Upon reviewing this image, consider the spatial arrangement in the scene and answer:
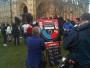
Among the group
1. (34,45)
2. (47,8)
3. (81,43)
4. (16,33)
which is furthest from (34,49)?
(47,8)

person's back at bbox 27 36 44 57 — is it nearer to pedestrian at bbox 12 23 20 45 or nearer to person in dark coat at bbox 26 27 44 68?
person in dark coat at bbox 26 27 44 68

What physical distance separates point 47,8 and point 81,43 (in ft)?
206

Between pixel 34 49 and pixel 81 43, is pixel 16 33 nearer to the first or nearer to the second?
pixel 34 49

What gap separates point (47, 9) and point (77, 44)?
6250cm

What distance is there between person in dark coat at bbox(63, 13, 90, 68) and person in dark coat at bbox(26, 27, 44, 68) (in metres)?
3.53

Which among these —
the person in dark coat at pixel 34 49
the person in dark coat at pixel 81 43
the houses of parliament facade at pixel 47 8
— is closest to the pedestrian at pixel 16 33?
the person in dark coat at pixel 34 49

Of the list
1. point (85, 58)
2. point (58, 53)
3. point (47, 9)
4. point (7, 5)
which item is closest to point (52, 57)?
point (58, 53)

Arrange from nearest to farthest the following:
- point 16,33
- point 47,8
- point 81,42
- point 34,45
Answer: point 81,42 < point 34,45 < point 16,33 < point 47,8

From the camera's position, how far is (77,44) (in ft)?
23.1

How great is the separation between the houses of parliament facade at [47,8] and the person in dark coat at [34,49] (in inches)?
1620

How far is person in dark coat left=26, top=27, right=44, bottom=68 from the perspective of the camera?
10.6 m

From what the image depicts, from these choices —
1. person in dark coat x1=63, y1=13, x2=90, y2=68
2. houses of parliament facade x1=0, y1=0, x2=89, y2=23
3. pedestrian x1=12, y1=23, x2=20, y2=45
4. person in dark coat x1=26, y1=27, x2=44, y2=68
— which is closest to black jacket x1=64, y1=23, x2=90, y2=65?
person in dark coat x1=63, y1=13, x2=90, y2=68

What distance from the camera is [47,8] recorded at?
69.8 meters

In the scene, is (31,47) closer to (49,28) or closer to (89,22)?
(89,22)
